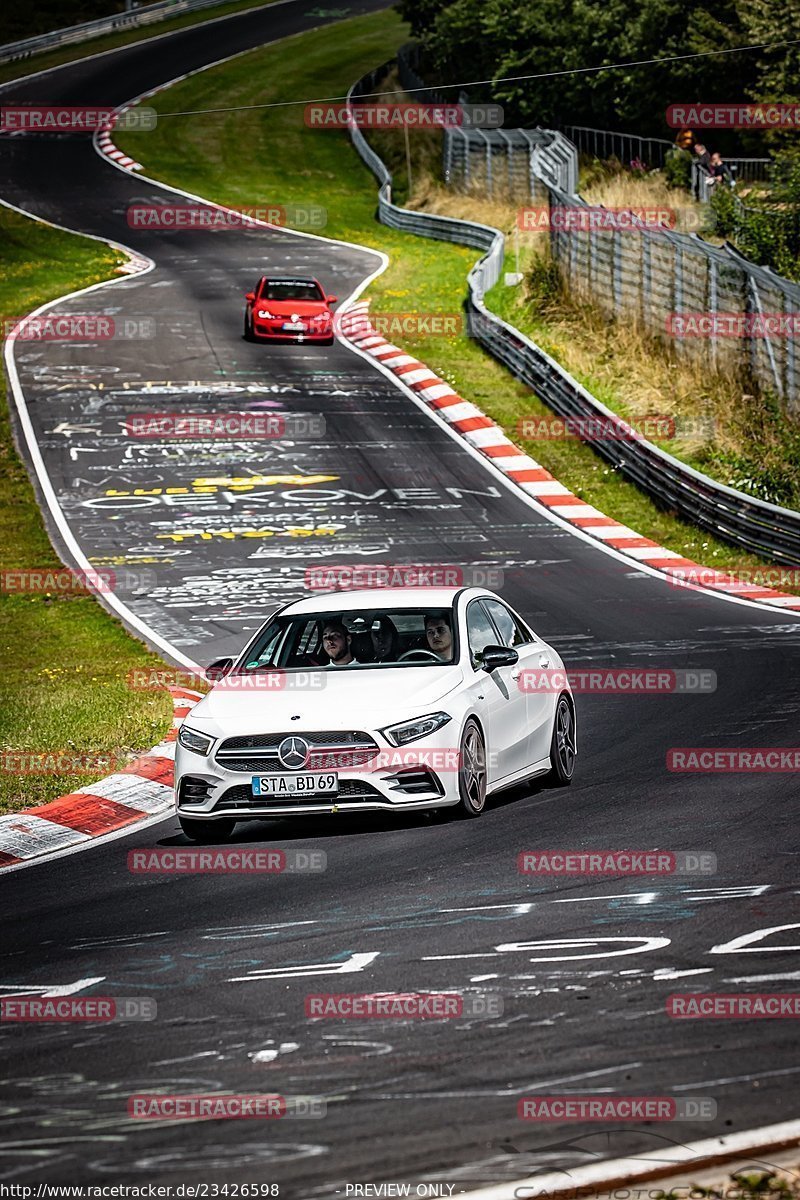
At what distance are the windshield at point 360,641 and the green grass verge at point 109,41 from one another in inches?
2664

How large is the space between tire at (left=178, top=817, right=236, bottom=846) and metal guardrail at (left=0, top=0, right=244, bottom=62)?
74711 mm

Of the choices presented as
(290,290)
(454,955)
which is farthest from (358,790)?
(290,290)

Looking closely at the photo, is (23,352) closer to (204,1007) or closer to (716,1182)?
(204,1007)

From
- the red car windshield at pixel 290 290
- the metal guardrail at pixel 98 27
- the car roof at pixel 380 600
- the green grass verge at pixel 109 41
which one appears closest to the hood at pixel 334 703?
the car roof at pixel 380 600

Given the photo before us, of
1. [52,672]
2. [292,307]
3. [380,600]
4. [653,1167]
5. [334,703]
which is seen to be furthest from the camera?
[292,307]

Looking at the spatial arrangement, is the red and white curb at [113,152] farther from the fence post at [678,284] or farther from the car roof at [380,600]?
the car roof at [380,600]

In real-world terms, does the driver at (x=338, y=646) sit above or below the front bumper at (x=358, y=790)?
above

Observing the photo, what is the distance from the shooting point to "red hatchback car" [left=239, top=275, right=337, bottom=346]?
Result: 125 ft

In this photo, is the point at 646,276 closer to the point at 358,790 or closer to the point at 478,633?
the point at 478,633

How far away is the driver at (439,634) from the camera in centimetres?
1201

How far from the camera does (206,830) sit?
454 inches

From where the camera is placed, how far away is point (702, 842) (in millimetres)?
10141

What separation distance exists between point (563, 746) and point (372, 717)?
212cm

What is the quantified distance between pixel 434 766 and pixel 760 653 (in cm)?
747
